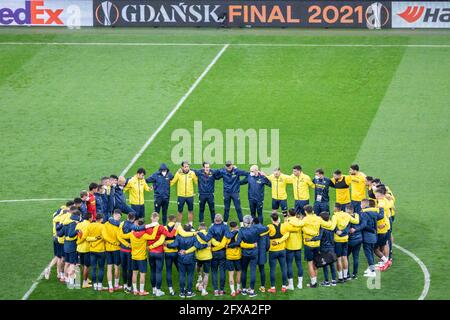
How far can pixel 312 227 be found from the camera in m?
24.8

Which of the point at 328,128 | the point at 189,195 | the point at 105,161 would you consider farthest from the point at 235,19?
the point at 189,195

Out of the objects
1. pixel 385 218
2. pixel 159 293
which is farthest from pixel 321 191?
pixel 159 293

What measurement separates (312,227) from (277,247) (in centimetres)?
97

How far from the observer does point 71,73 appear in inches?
1665

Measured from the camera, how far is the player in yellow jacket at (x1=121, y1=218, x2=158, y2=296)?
24.2 meters

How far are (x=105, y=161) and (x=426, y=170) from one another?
34.5 ft

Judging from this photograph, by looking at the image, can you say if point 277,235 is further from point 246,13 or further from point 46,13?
point 46,13

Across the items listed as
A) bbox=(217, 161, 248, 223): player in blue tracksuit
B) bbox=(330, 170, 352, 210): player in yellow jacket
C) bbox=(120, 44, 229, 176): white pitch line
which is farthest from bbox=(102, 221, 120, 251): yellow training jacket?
bbox=(120, 44, 229, 176): white pitch line

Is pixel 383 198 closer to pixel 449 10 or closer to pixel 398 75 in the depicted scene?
pixel 398 75

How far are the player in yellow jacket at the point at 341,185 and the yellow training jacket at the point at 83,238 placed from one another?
24.7 feet

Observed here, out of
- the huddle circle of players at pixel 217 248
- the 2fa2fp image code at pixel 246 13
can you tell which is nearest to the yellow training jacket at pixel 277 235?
the huddle circle of players at pixel 217 248

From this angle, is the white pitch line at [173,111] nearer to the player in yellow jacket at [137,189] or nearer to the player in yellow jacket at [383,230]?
the player in yellow jacket at [137,189]

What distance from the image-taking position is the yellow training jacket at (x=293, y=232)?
24.7 meters

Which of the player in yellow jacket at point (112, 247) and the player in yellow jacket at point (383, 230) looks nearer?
the player in yellow jacket at point (112, 247)
